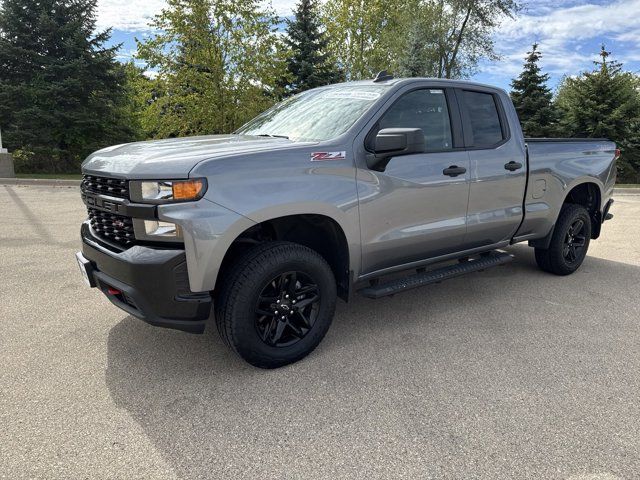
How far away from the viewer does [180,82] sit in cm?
1881

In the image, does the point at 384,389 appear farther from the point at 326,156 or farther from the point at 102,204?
the point at 102,204

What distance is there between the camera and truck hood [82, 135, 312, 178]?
258 centimetres

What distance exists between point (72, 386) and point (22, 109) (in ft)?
70.8

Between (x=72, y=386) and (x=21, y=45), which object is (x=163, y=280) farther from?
(x=21, y=45)

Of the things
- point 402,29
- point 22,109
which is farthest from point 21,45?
point 402,29

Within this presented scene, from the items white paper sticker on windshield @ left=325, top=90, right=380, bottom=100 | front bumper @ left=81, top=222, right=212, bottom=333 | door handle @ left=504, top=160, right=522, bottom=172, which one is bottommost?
front bumper @ left=81, top=222, right=212, bottom=333

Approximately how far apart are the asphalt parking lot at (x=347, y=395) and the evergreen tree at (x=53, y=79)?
18593 millimetres

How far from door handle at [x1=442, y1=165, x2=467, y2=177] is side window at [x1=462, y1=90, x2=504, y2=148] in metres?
0.35

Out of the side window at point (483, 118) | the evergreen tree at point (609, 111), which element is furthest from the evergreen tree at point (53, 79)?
the evergreen tree at point (609, 111)

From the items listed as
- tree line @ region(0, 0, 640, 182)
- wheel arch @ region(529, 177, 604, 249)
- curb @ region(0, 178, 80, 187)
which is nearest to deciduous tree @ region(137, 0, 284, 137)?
tree line @ region(0, 0, 640, 182)

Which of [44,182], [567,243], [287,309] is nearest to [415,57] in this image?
[44,182]

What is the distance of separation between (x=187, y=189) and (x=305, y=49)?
74.7 ft

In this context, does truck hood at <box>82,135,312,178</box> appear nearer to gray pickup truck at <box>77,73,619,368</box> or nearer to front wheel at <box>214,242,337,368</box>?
gray pickup truck at <box>77,73,619,368</box>

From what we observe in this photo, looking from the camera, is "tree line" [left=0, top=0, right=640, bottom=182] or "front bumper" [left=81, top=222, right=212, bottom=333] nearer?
"front bumper" [left=81, top=222, right=212, bottom=333]
